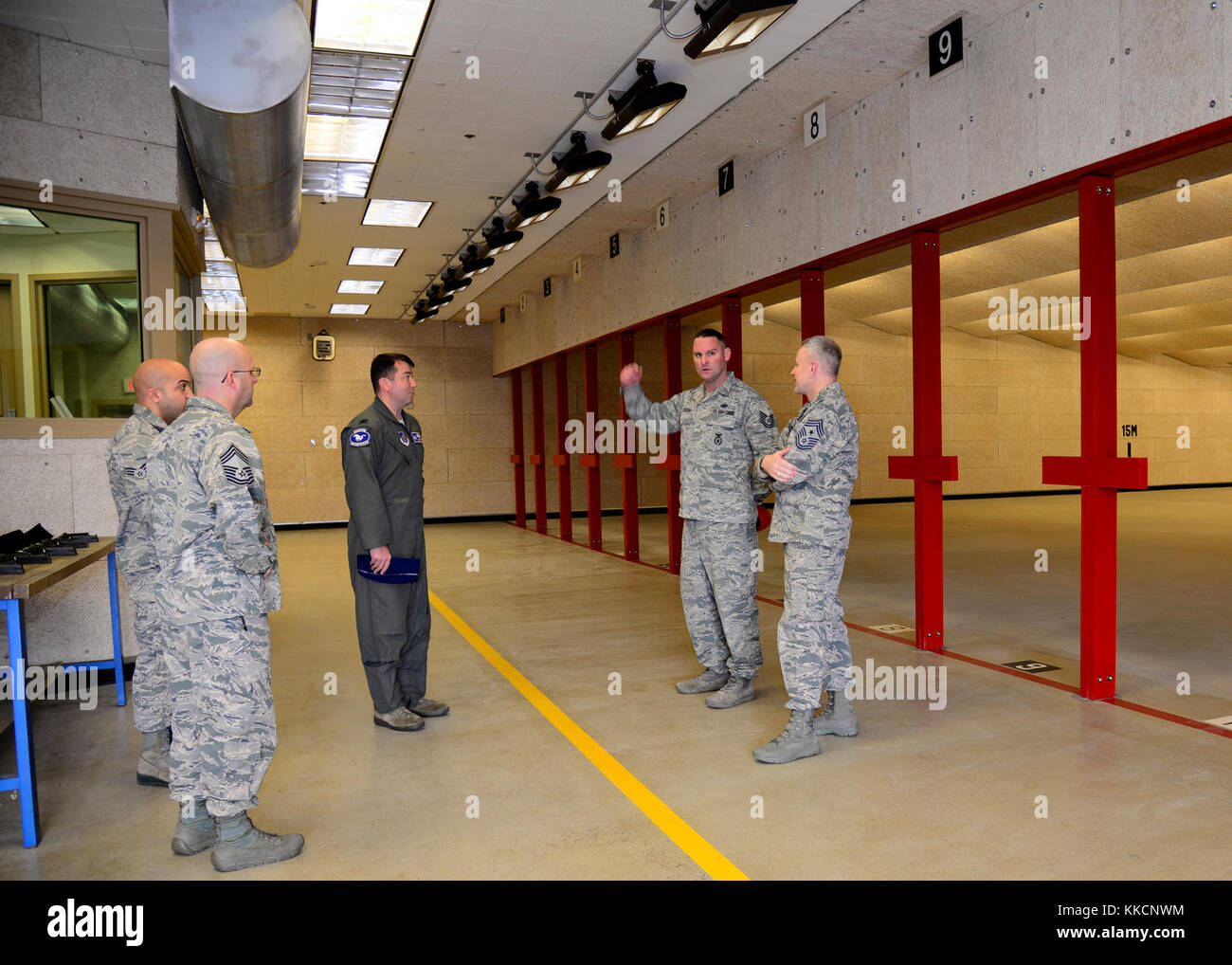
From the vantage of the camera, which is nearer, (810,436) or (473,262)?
(810,436)

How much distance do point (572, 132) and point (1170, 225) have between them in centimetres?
608

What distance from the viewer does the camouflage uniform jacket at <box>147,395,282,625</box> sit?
2.71 m

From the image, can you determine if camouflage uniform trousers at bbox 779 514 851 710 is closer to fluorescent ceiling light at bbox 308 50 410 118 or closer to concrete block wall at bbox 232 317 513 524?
fluorescent ceiling light at bbox 308 50 410 118

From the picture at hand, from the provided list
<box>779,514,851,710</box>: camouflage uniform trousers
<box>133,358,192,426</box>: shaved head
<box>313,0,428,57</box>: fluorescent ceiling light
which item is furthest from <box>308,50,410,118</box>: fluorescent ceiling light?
<box>779,514,851,710</box>: camouflage uniform trousers

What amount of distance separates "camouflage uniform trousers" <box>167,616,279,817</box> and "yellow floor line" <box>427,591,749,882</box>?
1.34 m

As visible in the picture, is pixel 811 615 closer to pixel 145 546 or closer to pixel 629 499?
pixel 145 546

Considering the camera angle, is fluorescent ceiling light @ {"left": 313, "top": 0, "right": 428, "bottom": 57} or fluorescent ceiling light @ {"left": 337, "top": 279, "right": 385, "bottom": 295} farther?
fluorescent ceiling light @ {"left": 337, "top": 279, "right": 385, "bottom": 295}

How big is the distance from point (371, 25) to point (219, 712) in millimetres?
3809

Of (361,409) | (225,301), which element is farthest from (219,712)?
(361,409)

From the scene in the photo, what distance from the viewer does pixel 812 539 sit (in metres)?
3.65

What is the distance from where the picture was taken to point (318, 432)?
601 inches

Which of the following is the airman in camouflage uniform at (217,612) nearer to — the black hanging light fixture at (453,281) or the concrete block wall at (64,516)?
the concrete block wall at (64,516)

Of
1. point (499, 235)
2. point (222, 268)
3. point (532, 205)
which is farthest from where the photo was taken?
point (222, 268)
